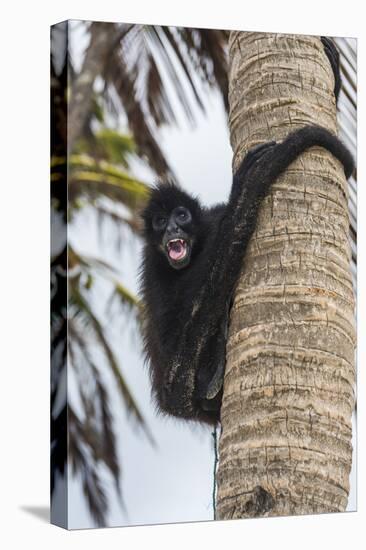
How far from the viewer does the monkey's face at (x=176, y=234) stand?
647 centimetres

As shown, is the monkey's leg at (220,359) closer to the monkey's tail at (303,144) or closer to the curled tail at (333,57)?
the monkey's tail at (303,144)

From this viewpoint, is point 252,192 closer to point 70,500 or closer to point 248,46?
point 248,46

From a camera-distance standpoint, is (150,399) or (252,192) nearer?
(252,192)

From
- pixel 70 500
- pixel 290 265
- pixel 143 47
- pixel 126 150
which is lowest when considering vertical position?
pixel 70 500

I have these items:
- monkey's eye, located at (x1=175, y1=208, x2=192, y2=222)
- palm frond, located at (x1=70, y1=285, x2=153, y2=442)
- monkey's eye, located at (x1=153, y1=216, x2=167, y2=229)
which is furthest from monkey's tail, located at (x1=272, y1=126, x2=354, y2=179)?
palm frond, located at (x1=70, y1=285, x2=153, y2=442)

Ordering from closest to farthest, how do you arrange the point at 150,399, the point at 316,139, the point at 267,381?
the point at 267,381, the point at 316,139, the point at 150,399

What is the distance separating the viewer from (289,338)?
5.54 m

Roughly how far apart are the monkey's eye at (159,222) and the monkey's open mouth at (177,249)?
0.46 feet

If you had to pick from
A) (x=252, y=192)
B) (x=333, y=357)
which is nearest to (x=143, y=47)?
(x=252, y=192)

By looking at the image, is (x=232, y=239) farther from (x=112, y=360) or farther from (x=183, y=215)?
(x=112, y=360)

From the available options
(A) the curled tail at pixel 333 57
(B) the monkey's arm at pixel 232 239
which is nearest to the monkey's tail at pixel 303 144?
(B) the monkey's arm at pixel 232 239

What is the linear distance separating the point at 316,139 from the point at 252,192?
0.50 metres

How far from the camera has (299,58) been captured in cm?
612

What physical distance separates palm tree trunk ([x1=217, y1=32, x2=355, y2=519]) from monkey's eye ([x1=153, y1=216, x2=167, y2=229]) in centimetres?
75
